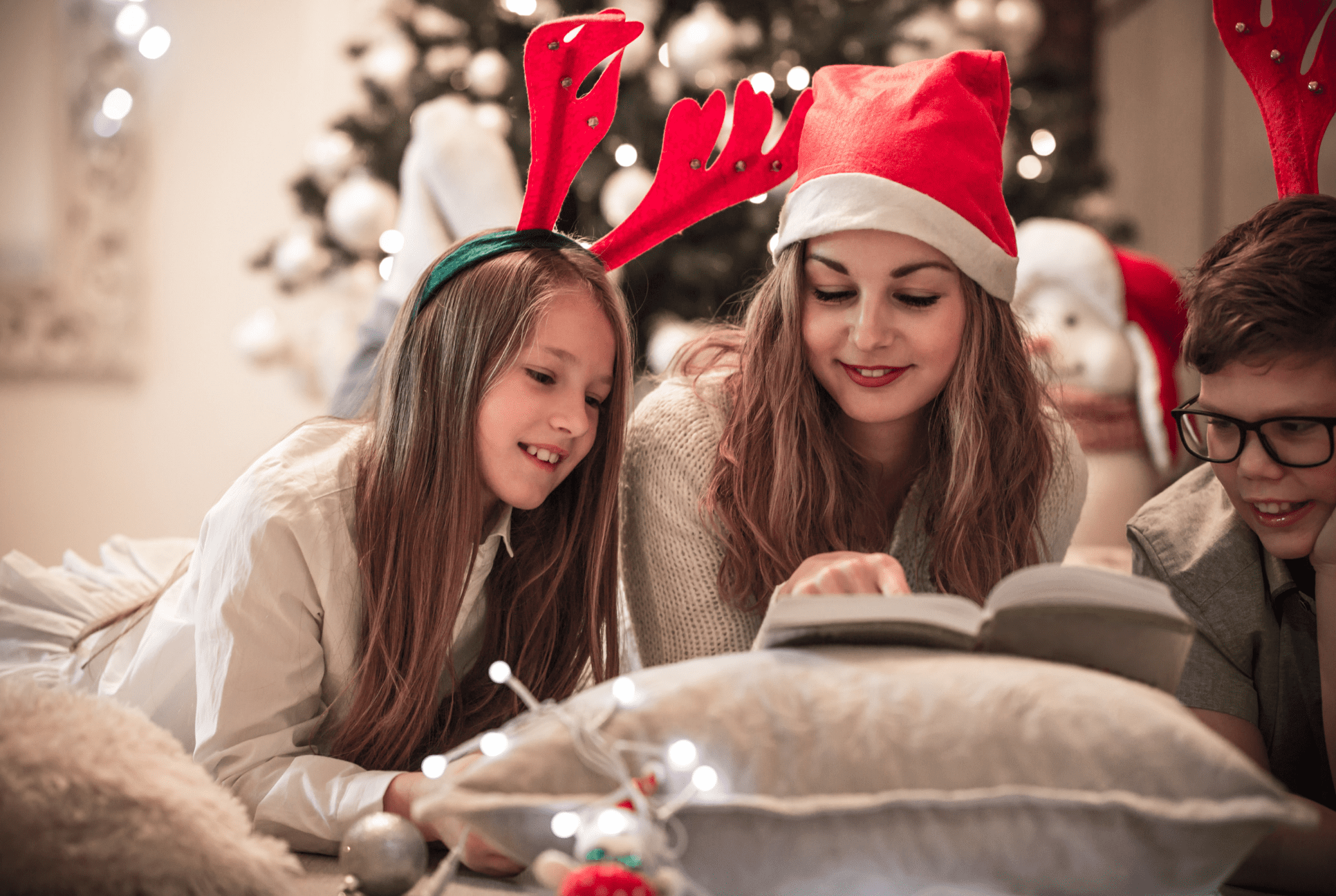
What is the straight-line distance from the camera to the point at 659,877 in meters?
0.65

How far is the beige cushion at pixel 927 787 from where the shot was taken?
0.64 metres

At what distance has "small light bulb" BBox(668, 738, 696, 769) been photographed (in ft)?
2.21

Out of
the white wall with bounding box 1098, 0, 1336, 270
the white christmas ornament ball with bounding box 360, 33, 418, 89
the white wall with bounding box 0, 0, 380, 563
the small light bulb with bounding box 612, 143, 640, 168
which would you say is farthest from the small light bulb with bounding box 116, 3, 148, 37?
the white wall with bounding box 1098, 0, 1336, 270

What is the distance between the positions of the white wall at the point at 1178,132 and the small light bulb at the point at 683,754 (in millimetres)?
2955

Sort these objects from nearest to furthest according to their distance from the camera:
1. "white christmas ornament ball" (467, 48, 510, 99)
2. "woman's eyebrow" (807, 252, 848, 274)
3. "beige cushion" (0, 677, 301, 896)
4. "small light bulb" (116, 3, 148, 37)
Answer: "beige cushion" (0, 677, 301, 896) < "woman's eyebrow" (807, 252, 848, 274) < "white christmas ornament ball" (467, 48, 510, 99) < "small light bulb" (116, 3, 148, 37)

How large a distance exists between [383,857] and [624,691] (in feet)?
0.77

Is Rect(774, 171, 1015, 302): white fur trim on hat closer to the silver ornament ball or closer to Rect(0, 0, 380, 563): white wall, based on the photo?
the silver ornament ball

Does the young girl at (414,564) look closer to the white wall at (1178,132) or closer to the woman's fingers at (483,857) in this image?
the woman's fingers at (483,857)

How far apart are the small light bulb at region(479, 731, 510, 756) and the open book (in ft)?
0.70

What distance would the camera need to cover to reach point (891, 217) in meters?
1.17

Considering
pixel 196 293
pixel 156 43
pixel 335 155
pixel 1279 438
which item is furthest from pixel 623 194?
pixel 196 293

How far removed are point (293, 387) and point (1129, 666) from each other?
11.6ft

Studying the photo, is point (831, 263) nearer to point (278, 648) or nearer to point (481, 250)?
point (481, 250)

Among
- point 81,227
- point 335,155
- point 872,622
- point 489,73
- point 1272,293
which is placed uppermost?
point 489,73
